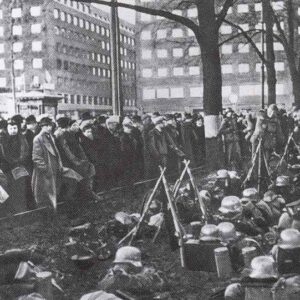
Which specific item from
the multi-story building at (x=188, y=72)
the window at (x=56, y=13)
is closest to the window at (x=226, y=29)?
the multi-story building at (x=188, y=72)

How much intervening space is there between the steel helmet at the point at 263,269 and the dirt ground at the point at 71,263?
882 millimetres

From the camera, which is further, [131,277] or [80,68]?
[80,68]

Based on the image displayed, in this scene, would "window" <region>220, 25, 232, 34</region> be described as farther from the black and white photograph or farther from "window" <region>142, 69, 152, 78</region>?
the black and white photograph

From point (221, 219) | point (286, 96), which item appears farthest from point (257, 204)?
point (286, 96)

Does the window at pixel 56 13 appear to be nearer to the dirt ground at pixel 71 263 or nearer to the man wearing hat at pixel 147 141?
the man wearing hat at pixel 147 141

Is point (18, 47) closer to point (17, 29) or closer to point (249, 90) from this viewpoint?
point (17, 29)

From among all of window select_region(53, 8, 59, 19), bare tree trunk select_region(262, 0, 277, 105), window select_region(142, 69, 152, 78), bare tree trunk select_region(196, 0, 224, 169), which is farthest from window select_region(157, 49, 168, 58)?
bare tree trunk select_region(196, 0, 224, 169)

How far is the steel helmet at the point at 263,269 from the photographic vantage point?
6214 millimetres

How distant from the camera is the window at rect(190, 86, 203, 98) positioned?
285 feet

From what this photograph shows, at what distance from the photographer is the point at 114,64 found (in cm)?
1630

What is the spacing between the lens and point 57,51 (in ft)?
283

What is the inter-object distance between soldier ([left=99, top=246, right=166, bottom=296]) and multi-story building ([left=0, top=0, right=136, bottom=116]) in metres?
71.3

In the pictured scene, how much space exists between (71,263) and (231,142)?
1330 centimetres

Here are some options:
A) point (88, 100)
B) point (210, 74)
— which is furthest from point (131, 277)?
point (88, 100)
